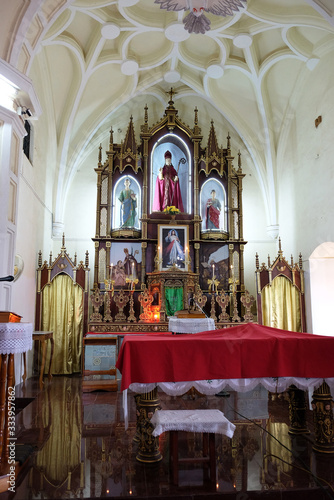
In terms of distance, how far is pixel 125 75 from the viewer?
12.8 meters

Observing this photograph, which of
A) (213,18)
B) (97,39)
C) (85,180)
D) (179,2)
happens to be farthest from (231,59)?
(85,180)

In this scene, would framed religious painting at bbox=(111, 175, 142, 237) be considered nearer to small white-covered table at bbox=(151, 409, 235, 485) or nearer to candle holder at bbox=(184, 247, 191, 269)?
candle holder at bbox=(184, 247, 191, 269)

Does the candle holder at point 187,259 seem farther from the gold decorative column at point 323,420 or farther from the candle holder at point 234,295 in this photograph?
the gold decorative column at point 323,420

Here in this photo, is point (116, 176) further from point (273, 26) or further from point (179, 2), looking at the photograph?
point (273, 26)

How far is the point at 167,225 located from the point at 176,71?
16.8ft

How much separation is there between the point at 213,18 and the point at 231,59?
4.73 feet

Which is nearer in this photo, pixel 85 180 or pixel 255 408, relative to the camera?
pixel 255 408

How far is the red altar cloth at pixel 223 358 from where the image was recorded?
4258 millimetres

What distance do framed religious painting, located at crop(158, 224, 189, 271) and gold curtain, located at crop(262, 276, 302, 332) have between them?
235 centimetres

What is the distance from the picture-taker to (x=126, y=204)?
12.0m

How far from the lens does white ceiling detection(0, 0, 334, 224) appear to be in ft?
33.4

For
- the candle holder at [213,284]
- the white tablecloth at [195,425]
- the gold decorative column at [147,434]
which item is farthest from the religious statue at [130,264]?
the white tablecloth at [195,425]

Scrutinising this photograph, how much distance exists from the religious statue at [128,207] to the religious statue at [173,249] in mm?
1177

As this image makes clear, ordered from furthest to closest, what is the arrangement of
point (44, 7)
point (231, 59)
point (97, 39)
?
point (231, 59) → point (97, 39) → point (44, 7)
